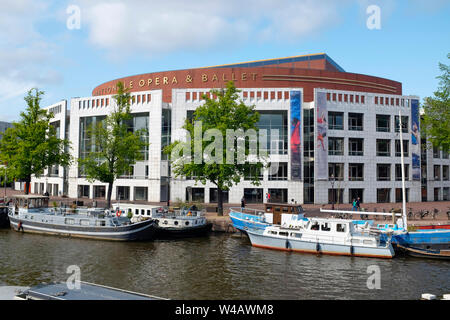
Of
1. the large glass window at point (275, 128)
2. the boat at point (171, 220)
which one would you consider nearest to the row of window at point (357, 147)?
the large glass window at point (275, 128)

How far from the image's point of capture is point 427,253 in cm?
2523

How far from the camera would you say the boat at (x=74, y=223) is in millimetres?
30188

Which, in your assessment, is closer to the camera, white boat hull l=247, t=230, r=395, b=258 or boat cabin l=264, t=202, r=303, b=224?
white boat hull l=247, t=230, r=395, b=258

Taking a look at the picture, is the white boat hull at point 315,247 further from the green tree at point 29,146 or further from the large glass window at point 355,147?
the large glass window at point 355,147

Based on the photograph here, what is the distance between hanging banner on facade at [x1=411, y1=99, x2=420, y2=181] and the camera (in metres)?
61.7

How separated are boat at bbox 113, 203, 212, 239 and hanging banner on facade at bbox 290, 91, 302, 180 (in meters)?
24.7

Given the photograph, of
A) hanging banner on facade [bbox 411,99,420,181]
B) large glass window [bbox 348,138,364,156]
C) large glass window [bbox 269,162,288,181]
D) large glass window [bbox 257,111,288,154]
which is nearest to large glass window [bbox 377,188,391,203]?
hanging banner on facade [bbox 411,99,420,181]

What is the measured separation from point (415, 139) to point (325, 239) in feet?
146

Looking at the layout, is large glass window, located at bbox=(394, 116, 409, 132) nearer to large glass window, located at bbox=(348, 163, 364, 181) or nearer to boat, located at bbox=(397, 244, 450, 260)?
large glass window, located at bbox=(348, 163, 364, 181)

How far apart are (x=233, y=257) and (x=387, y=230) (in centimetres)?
1290

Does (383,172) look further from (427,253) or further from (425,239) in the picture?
(427,253)

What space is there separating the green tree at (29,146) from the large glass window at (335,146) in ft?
136

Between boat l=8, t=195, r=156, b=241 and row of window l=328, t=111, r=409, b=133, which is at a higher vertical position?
row of window l=328, t=111, r=409, b=133

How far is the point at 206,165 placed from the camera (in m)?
36.7
